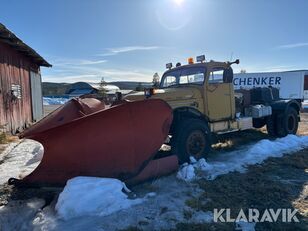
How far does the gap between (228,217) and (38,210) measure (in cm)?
250

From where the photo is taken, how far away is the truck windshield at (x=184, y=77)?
716cm

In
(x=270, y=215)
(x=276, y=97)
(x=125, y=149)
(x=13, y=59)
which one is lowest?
(x=270, y=215)

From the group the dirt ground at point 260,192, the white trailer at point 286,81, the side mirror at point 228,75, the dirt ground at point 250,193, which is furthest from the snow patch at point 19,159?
the white trailer at point 286,81

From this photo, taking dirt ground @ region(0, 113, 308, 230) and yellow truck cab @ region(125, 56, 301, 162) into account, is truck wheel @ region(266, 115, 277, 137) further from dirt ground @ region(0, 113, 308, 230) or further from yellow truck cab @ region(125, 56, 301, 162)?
dirt ground @ region(0, 113, 308, 230)

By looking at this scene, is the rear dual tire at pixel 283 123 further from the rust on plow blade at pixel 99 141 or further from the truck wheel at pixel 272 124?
the rust on plow blade at pixel 99 141

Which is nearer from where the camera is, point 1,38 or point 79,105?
point 79,105

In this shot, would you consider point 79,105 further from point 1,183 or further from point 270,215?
point 270,215

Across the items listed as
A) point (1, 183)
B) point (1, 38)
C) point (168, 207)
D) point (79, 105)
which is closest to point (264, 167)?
point (168, 207)

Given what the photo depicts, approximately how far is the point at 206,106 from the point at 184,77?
0.97 meters

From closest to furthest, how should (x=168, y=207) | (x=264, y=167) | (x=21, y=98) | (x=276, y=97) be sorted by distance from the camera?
(x=168, y=207) → (x=264, y=167) → (x=276, y=97) → (x=21, y=98)

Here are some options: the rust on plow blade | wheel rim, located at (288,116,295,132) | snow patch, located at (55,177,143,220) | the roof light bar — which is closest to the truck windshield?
the roof light bar

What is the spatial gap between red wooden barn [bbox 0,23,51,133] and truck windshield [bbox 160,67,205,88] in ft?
16.8

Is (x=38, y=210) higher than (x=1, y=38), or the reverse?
(x=1, y=38)

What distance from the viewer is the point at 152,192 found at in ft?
15.6
